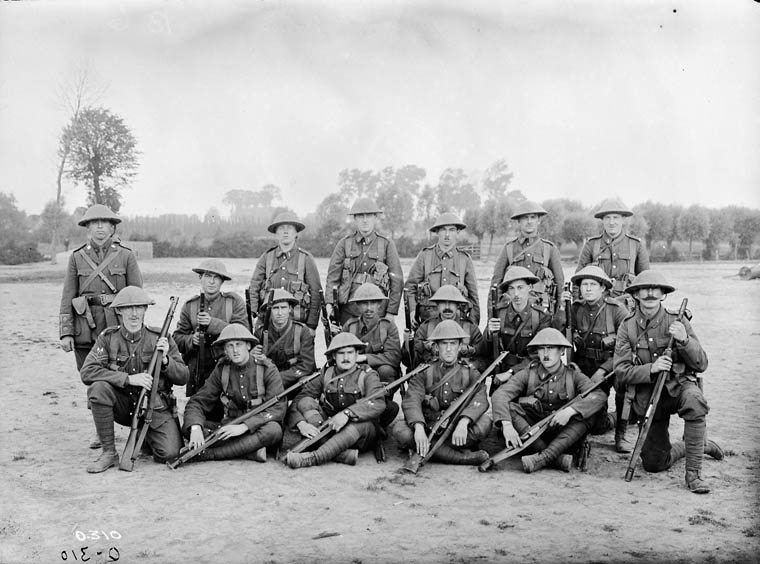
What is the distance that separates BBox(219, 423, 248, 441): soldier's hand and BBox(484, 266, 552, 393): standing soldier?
2.63m

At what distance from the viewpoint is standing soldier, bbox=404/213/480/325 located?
7578 millimetres

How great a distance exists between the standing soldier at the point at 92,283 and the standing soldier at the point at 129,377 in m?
0.77

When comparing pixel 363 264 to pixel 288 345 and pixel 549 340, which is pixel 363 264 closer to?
pixel 288 345

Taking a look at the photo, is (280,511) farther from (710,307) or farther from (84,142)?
(84,142)

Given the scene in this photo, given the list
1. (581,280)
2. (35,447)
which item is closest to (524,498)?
(581,280)

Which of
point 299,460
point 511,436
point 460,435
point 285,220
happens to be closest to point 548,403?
point 511,436

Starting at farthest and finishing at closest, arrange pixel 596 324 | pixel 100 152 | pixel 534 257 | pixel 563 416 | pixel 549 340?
pixel 100 152 → pixel 534 257 → pixel 596 324 → pixel 549 340 → pixel 563 416

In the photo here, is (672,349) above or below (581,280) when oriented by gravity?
below

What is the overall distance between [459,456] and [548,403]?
97 cm

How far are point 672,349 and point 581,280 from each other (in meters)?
1.46

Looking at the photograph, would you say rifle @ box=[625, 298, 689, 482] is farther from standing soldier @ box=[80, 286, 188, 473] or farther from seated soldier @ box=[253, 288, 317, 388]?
standing soldier @ box=[80, 286, 188, 473]

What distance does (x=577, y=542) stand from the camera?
13.8 ft

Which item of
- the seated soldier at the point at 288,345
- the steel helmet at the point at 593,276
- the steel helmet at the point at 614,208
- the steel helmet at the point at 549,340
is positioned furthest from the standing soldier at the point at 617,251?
the seated soldier at the point at 288,345

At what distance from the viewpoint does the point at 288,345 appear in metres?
6.95
